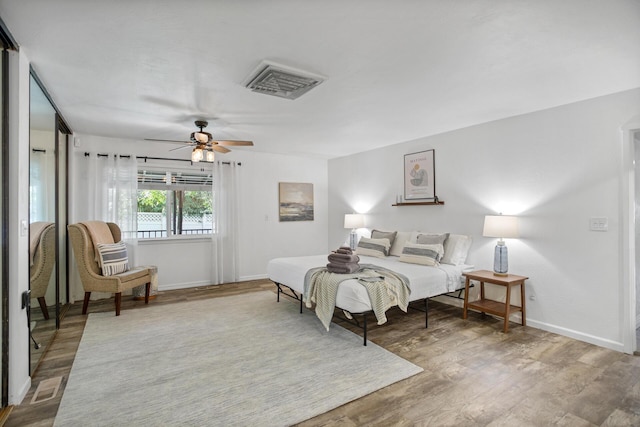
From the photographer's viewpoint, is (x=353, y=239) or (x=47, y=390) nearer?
(x=47, y=390)

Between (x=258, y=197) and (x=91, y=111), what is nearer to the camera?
(x=91, y=111)

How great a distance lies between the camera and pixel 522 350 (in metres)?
3.08

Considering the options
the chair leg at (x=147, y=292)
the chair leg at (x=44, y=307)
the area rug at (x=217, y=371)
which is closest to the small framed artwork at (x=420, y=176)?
the area rug at (x=217, y=371)

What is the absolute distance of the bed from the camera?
3.12 metres

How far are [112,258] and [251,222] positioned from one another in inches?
99.1

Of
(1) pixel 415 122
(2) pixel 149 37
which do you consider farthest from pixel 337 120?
(2) pixel 149 37

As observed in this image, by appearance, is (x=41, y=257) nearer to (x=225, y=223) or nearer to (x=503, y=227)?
(x=225, y=223)

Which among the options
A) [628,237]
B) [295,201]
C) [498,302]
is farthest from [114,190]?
[628,237]

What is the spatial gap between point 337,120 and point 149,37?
7.96ft

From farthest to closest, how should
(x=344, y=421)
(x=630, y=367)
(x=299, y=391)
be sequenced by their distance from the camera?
1. (x=630, y=367)
2. (x=299, y=391)
3. (x=344, y=421)

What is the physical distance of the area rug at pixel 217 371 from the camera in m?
2.12

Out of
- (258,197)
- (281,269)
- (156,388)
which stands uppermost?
(258,197)

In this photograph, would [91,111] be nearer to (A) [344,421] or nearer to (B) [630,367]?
(A) [344,421]

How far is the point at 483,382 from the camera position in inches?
98.0
